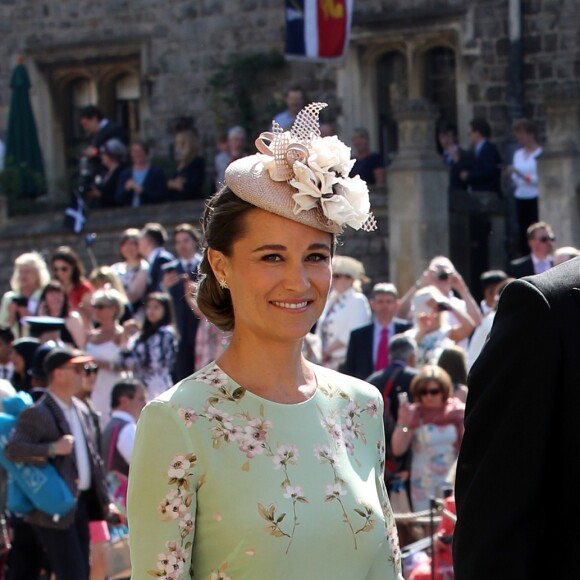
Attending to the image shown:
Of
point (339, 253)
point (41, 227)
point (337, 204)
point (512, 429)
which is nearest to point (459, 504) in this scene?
point (512, 429)

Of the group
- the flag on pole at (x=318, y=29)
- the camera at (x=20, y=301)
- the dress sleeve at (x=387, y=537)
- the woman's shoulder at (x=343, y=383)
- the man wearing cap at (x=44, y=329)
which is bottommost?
the man wearing cap at (x=44, y=329)

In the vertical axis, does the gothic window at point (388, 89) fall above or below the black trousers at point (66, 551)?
above

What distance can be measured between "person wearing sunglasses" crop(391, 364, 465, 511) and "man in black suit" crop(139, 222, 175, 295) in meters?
4.73

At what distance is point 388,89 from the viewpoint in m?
21.0

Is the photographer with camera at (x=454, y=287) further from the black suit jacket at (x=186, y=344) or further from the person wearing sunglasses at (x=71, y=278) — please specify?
the person wearing sunglasses at (x=71, y=278)

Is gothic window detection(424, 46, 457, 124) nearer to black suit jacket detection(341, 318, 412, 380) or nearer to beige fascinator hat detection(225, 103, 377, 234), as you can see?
black suit jacket detection(341, 318, 412, 380)

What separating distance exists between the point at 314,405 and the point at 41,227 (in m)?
15.1

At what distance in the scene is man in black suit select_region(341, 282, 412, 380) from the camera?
34.2 feet

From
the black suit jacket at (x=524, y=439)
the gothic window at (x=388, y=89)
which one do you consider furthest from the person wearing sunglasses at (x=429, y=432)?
the gothic window at (x=388, y=89)

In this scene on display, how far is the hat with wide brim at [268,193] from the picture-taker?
365cm

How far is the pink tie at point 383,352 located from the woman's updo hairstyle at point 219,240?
21.5 ft

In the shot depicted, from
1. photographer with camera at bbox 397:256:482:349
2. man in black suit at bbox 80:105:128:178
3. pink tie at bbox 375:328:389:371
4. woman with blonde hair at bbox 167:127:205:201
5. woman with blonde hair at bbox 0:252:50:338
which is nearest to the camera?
pink tie at bbox 375:328:389:371

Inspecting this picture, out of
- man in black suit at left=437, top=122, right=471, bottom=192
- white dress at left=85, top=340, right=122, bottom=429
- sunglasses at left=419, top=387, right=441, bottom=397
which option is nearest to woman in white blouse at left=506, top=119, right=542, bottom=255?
man in black suit at left=437, top=122, right=471, bottom=192

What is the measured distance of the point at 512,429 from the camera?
288 centimetres
